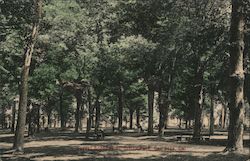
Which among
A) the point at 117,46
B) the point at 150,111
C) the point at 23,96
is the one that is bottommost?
the point at 150,111

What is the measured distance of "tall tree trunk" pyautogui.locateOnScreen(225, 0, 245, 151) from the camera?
2283 centimetres

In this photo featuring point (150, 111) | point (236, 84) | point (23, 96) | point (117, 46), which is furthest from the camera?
point (150, 111)

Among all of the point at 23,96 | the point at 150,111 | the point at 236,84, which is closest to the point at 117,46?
the point at 150,111

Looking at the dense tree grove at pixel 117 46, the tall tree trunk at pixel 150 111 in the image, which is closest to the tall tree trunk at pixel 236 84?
the dense tree grove at pixel 117 46

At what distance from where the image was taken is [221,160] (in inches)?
824

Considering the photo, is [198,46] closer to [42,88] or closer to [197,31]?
[197,31]

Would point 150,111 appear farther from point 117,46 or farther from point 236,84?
point 236,84

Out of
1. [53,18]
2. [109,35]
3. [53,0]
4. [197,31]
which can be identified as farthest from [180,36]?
[53,0]

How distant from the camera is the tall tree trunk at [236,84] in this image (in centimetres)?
2283

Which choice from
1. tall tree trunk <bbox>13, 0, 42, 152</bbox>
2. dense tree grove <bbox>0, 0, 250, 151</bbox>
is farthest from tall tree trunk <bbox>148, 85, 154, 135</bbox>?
tall tree trunk <bbox>13, 0, 42, 152</bbox>

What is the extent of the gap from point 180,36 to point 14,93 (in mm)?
23792

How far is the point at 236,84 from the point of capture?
23.0 meters

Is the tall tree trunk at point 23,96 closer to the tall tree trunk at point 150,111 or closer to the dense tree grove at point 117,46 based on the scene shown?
the dense tree grove at point 117,46

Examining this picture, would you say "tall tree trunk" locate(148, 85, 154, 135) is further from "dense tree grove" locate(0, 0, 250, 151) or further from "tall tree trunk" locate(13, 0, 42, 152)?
"tall tree trunk" locate(13, 0, 42, 152)
